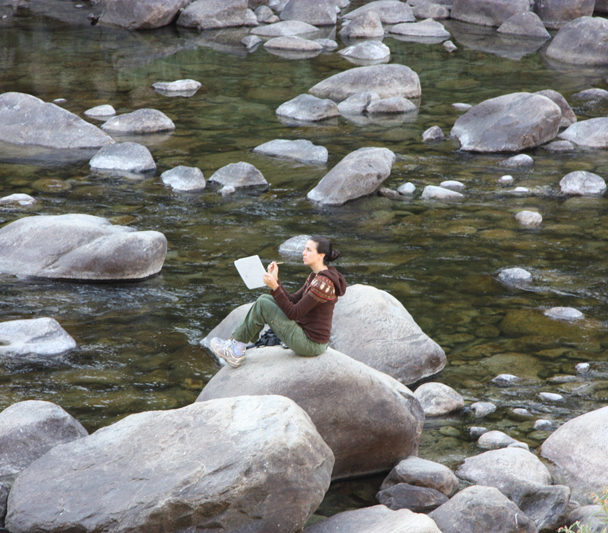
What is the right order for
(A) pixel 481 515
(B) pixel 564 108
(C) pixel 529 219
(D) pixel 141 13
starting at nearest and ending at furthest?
(A) pixel 481 515 → (C) pixel 529 219 → (B) pixel 564 108 → (D) pixel 141 13

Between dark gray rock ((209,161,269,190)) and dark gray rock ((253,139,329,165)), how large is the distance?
0.98 meters

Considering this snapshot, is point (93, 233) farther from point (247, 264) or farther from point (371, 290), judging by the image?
point (247, 264)

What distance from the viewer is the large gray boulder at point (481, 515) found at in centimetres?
457

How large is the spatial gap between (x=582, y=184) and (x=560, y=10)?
36.0 ft

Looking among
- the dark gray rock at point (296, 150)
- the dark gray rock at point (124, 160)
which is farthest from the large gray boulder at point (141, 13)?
the dark gray rock at point (124, 160)

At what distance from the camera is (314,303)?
5344 millimetres

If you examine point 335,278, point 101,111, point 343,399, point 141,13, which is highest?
point 335,278

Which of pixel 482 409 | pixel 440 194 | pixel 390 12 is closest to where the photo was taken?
pixel 482 409

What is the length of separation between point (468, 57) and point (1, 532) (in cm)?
1435

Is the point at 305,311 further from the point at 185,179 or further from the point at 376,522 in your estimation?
the point at 185,179

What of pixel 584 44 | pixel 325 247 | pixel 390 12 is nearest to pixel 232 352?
pixel 325 247

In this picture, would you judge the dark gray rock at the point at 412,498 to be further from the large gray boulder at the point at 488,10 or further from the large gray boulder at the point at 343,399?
the large gray boulder at the point at 488,10

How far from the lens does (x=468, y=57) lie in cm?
1716

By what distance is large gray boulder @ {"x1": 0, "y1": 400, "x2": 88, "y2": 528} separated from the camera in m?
4.90
